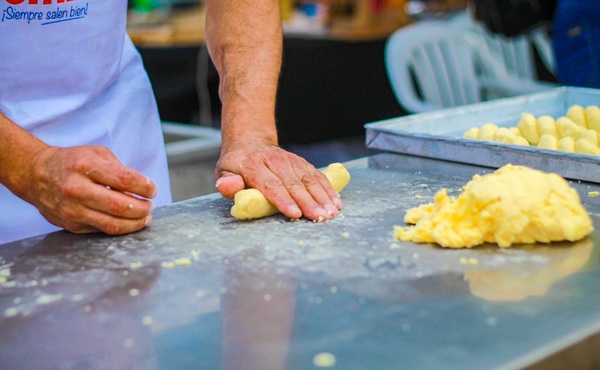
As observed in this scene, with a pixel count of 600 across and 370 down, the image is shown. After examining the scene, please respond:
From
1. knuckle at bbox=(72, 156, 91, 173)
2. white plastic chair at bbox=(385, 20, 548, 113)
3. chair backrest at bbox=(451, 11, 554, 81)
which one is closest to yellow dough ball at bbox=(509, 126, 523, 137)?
knuckle at bbox=(72, 156, 91, 173)

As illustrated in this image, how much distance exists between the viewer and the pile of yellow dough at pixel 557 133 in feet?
5.86

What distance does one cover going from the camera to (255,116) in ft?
5.87

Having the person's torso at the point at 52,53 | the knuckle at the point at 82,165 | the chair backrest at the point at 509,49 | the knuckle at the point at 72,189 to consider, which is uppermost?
the person's torso at the point at 52,53

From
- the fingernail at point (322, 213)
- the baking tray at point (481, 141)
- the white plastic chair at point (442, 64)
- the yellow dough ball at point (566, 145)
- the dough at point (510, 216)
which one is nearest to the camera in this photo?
the dough at point (510, 216)

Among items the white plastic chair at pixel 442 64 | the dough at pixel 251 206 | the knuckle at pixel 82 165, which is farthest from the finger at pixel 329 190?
the white plastic chair at pixel 442 64

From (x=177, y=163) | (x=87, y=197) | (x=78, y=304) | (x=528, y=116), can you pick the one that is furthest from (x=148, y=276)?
(x=177, y=163)

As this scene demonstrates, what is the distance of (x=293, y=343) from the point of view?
3.25 feet

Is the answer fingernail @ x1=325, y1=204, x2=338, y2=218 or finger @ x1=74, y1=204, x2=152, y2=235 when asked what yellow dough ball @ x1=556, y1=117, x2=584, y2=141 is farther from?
finger @ x1=74, y1=204, x2=152, y2=235

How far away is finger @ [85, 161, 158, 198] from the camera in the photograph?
4.54 ft

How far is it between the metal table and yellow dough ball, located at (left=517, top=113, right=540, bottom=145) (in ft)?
1.29

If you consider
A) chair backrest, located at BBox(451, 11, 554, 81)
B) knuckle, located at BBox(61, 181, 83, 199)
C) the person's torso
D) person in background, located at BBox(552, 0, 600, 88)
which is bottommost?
chair backrest, located at BBox(451, 11, 554, 81)

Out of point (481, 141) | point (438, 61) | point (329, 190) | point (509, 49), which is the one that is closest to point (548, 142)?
point (481, 141)

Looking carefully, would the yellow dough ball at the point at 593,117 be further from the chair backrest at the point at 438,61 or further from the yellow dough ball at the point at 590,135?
the chair backrest at the point at 438,61

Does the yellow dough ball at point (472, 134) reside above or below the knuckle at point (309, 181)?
below
